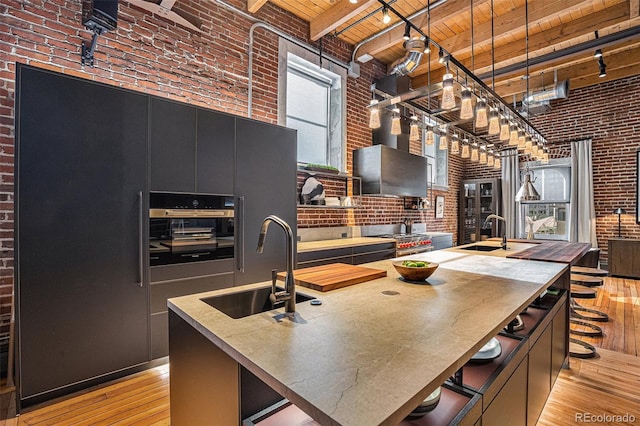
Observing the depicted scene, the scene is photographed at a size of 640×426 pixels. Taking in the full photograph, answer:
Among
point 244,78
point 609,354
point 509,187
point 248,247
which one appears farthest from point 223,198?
point 509,187

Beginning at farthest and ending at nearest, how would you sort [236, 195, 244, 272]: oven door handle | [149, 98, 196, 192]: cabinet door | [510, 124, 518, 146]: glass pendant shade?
[510, 124, 518, 146]: glass pendant shade < [236, 195, 244, 272]: oven door handle < [149, 98, 196, 192]: cabinet door

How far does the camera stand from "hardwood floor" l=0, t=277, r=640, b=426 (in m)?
1.99

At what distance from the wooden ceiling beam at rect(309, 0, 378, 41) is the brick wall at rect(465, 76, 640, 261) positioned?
5.65 meters

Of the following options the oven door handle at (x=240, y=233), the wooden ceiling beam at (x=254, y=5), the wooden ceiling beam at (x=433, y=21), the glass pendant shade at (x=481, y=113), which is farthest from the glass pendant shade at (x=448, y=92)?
the wooden ceiling beam at (x=254, y=5)

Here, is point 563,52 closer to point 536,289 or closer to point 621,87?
point 621,87

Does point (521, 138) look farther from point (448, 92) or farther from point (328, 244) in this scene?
point (328, 244)

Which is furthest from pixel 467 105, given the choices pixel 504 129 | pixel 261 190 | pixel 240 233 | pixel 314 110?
pixel 314 110

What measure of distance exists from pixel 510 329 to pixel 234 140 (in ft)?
8.66

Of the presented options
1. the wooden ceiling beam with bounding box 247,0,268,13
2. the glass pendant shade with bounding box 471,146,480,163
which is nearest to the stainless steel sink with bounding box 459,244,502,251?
the glass pendant shade with bounding box 471,146,480,163

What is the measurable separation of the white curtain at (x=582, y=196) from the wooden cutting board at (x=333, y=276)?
6.70 m

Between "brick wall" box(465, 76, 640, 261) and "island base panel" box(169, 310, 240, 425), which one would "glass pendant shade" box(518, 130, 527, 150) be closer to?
"island base panel" box(169, 310, 240, 425)

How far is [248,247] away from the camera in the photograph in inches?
124

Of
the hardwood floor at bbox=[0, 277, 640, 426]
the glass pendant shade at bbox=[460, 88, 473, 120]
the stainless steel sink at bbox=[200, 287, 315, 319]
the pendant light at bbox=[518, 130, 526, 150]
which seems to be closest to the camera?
the stainless steel sink at bbox=[200, 287, 315, 319]

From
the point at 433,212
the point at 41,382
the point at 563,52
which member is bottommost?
the point at 41,382
